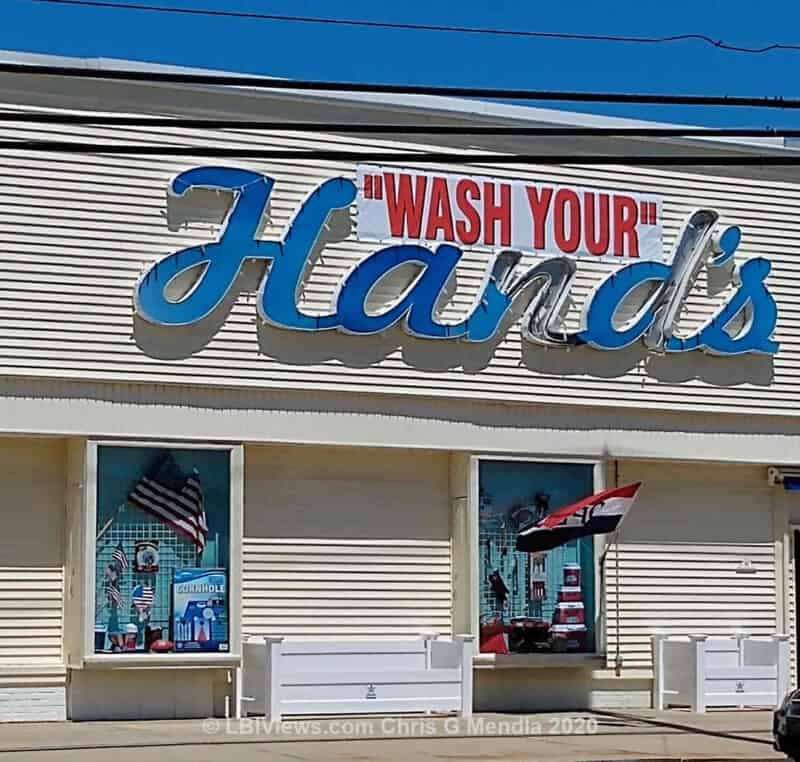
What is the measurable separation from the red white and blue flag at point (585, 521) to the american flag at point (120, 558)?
4.86 meters

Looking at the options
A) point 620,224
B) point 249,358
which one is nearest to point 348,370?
point 249,358

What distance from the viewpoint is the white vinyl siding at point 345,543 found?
22.5 m

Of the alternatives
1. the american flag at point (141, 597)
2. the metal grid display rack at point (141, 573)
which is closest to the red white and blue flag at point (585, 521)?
the metal grid display rack at point (141, 573)

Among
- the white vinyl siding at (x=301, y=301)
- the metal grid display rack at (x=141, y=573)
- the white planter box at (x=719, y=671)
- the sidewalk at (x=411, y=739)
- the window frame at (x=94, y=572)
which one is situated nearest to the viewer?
the sidewalk at (x=411, y=739)

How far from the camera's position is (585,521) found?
22469 millimetres

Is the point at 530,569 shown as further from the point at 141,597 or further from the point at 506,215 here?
the point at 141,597

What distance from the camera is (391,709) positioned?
22.0 m

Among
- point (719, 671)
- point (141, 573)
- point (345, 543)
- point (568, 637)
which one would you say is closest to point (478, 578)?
point (568, 637)

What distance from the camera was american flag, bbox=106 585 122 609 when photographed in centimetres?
2114

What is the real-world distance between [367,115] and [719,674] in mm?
8576

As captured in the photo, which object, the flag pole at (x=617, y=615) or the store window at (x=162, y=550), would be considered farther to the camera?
the flag pole at (x=617, y=615)

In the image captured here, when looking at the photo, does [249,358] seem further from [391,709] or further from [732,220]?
[732,220]

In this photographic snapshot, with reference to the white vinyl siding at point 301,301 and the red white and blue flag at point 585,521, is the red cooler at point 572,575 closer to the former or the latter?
the red white and blue flag at point 585,521

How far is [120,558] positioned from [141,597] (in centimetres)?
52
